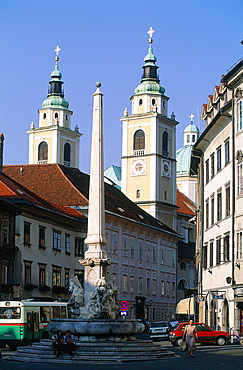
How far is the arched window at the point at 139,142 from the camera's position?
11144 cm

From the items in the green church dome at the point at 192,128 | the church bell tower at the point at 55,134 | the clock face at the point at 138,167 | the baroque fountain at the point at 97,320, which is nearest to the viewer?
the baroque fountain at the point at 97,320

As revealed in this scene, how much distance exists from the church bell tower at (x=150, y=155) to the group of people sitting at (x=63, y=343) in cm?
8044

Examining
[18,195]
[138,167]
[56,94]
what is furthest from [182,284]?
[18,195]

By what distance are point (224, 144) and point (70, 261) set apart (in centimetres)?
2276

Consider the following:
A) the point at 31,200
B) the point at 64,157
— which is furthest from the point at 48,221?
the point at 64,157

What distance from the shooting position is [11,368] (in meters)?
23.0

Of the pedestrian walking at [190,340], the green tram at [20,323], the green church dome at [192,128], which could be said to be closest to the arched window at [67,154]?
the green church dome at [192,128]

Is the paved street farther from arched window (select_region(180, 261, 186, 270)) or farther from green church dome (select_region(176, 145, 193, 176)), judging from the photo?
green church dome (select_region(176, 145, 193, 176))

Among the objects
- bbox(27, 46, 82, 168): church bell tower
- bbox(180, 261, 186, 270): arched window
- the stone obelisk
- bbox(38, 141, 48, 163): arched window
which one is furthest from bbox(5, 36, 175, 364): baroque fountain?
bbox(38, 141, 48, 163): arched window

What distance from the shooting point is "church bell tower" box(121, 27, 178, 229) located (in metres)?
109

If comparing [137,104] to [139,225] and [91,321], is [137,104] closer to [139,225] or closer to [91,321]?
[139,225]

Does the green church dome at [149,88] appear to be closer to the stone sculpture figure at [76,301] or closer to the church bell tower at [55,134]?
the church bell tower at [55,134]

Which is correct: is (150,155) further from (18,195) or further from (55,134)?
(18,195)

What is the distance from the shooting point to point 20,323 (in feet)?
119
